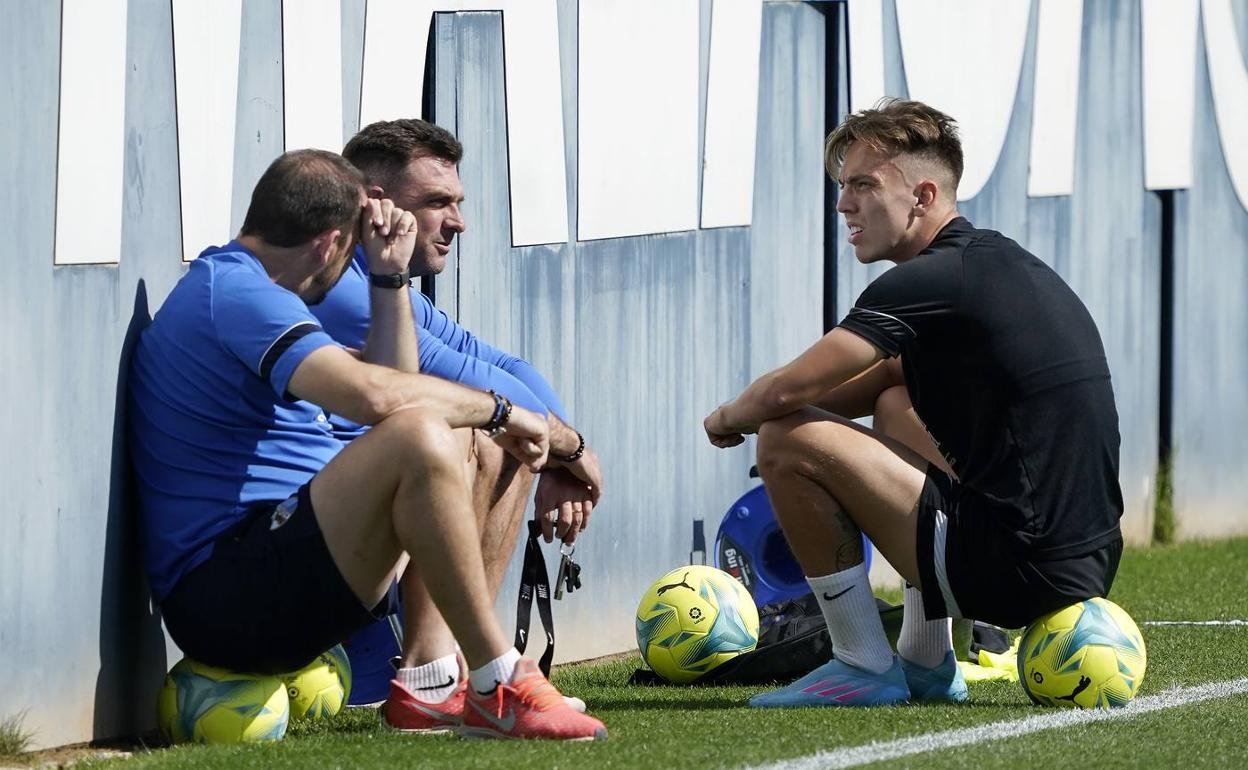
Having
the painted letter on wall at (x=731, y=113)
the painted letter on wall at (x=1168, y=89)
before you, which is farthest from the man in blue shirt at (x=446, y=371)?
the painted letter on wall at (x=1168, y=89)

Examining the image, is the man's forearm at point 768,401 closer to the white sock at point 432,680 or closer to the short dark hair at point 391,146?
the white sock at point 432,680

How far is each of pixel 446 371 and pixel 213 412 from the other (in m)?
0.94

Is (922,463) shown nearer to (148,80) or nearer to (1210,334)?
(148,80)

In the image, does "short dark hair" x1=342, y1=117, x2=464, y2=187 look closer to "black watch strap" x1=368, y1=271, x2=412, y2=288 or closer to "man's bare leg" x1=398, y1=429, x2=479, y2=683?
"black watch strap" x1=368, y1=271, x2=412, y2=288

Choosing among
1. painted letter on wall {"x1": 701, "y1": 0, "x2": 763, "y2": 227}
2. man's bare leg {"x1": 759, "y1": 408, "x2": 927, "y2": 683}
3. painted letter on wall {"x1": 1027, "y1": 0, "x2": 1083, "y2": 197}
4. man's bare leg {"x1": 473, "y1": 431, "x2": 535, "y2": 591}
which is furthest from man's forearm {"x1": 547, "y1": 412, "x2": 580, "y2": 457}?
painted letter on wall {"x1": 1027, "y1": 0, "x2": 1083, "y2": 197}

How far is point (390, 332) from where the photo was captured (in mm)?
5301

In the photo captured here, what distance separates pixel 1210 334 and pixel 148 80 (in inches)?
283

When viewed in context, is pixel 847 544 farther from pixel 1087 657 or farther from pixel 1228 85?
pixel 1228 85

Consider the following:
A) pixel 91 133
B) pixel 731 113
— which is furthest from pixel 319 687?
pixel 731 113

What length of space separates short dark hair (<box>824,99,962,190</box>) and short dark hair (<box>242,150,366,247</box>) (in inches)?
63.2

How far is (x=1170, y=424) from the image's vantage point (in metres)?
10.6

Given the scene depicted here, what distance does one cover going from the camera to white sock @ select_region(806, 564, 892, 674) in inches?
222

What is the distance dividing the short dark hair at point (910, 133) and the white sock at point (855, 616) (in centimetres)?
122

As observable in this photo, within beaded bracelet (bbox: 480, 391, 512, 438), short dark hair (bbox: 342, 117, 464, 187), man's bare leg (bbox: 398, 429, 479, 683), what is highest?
short dark hair (bbox: 342, 117, 464, 187)
